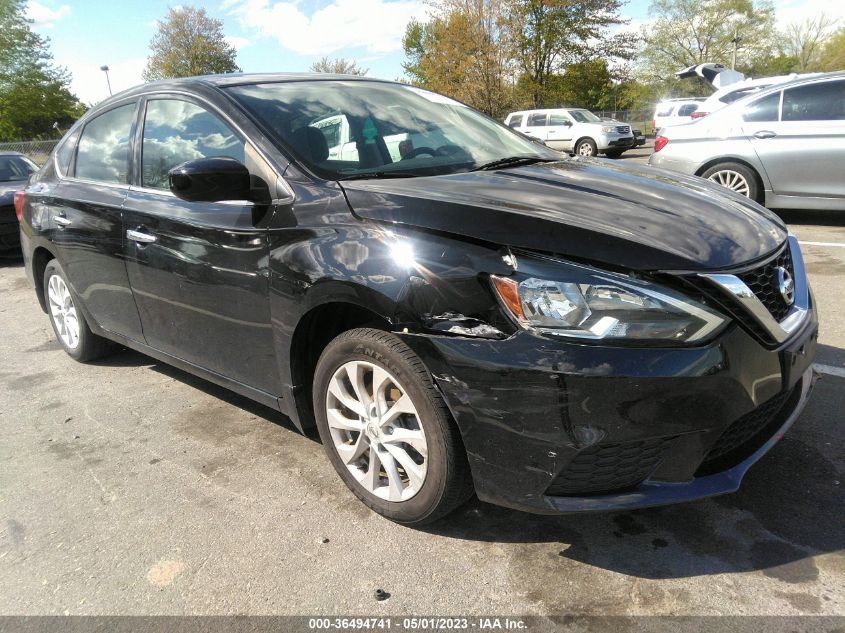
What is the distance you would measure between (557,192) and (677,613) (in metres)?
1.46

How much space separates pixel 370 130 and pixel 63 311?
2.84 m

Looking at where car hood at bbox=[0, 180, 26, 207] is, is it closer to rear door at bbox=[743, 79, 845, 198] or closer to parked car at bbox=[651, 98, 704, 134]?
rear door at bbox=[743, 79, 845, 198]

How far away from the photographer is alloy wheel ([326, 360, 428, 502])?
232cm

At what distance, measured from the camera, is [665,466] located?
2004 millimetres

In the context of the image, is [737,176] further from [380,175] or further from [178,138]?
[178,138]

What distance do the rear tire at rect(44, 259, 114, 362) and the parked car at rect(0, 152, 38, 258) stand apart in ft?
16.8

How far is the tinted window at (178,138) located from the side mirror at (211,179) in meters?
0.23

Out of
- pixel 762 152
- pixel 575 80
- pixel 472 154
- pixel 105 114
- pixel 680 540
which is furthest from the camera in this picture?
pixel 575 80

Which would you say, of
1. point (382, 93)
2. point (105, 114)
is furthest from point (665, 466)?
point (105, 114)

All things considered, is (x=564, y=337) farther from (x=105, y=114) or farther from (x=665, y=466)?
(x=105, y=114)

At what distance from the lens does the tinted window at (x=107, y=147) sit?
11.8 ft

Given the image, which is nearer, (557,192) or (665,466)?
(665,466)

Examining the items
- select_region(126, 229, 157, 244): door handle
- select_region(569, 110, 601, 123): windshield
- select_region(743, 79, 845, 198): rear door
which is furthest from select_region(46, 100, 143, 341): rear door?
select_region(569, 110, 601, 123): windshield

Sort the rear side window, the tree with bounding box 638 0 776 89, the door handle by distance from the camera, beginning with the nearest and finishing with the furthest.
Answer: the door handle → the rear side window → the tree with bounding box 638 0 776 89
